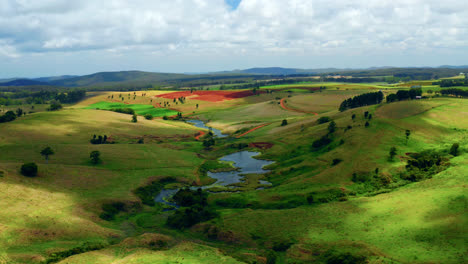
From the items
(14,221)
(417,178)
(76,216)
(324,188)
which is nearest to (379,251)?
(324,188)

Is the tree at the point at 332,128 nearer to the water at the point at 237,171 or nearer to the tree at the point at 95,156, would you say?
the water at the point at 237,171

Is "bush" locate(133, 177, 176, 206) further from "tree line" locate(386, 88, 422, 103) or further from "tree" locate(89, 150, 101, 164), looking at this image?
"tree line" locate(386, 88, 422, 103)

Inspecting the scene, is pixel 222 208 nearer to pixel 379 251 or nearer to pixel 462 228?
pixel 379 251

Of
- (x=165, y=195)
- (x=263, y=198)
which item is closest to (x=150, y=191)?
(x=165, y=195)

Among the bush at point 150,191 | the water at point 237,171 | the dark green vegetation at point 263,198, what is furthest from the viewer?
the water at point 237,171

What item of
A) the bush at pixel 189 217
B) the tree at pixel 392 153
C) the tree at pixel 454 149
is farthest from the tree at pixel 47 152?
the tree at pixel 454 149

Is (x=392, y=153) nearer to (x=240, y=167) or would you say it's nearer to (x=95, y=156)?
(x=240, y=167)
